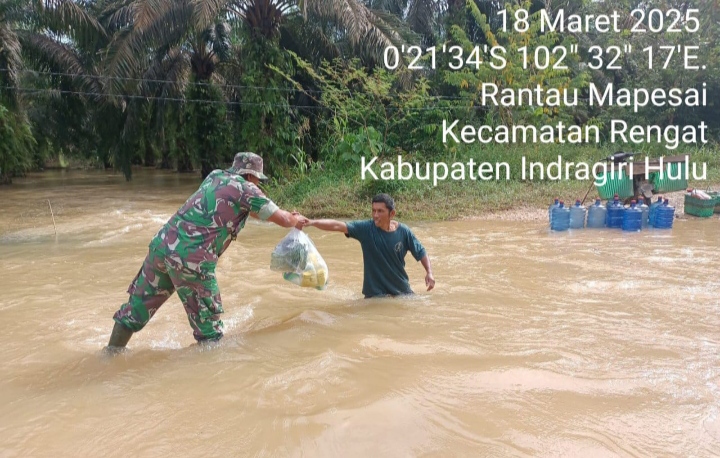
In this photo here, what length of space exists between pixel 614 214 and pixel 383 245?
6460 millimetres

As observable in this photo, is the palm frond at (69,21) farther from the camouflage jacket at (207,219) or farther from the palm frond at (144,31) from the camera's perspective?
the camouflage jacket at (207,219)

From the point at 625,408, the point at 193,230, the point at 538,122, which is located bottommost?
the point at 625,408

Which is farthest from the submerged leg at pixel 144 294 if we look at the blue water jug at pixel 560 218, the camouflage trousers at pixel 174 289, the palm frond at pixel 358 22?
the palm frond at pixel 358 22

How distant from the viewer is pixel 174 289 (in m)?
3.93

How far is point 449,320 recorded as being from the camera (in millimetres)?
4789

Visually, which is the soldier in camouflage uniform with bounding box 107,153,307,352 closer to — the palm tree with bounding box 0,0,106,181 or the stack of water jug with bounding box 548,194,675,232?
the stack of water jug with bounding box 548,194,675,232

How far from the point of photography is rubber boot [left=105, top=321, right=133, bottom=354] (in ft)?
13.2

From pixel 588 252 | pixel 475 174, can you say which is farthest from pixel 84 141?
pixel 588 252

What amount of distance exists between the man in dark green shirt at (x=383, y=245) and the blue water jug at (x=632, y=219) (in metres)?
6.00

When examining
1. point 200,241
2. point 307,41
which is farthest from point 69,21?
point 200,241

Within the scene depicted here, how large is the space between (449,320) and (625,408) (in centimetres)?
185

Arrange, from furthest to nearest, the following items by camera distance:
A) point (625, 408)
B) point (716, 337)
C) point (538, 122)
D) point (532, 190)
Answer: point (538, 122)
point (532, 190)
point (716, 337)
point (625, 408)

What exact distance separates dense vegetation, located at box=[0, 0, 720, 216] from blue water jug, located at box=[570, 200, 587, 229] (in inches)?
177

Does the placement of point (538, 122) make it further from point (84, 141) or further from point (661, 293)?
point (84, 141)
